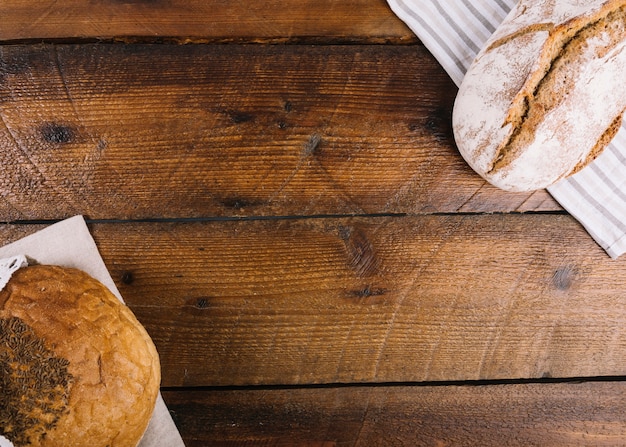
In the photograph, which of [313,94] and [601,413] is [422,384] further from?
[313,94]

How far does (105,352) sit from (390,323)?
53 cm

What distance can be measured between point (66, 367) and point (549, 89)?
0.88 meters

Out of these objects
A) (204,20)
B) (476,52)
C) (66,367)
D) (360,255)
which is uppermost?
(476,52)

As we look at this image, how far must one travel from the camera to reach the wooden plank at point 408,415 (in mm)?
1050

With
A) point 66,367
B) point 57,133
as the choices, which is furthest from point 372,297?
point 57,133

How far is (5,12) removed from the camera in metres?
1.05

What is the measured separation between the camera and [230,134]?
3.52 ft

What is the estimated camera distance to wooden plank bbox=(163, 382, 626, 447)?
1050mm

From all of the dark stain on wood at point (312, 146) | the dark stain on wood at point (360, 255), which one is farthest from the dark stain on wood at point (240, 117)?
the dark stain on wood at point (360, 255)

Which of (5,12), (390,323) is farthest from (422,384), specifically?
(5,12)

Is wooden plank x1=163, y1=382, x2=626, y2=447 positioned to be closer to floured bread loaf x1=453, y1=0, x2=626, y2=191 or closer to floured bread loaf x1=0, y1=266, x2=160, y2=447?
floured bread loaf x1=0, y1=266, x2=160, y2=447

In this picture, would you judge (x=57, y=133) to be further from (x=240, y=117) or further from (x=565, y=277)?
(x=565, y=277)

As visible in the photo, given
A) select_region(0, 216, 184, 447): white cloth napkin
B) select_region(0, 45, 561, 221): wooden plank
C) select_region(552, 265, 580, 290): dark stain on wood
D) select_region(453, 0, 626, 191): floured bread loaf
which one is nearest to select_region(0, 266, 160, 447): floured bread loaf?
select_region(0, 216, 184, 447): white cloth napkin

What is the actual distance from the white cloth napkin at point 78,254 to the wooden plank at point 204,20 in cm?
38
